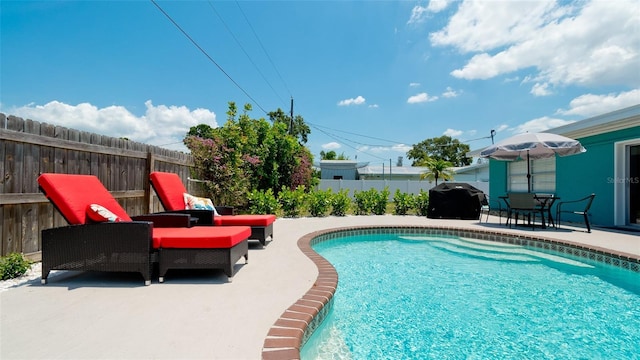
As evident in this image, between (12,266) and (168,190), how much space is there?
202cm

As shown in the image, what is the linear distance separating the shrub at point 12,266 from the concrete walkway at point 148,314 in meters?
0.31

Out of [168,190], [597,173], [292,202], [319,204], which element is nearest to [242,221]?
[168,190]

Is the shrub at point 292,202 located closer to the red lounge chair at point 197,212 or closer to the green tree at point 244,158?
the green tree at point 244,158

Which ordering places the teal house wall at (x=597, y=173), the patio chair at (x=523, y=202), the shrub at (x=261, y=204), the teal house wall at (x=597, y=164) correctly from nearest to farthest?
1. the patio chair at (x=523, y=202)
2. the teal house wall at (x=597, y=164)
3. the teal house wall at (x=597, y=173)
4. the shrub at (x=261, y=204)

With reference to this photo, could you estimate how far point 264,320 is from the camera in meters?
2.22

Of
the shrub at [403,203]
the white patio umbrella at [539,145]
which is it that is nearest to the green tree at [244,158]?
the shrub at [403,203]

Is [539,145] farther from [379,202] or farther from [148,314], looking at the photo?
[148,314]

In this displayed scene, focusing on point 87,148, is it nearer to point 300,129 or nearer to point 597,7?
point 597,7

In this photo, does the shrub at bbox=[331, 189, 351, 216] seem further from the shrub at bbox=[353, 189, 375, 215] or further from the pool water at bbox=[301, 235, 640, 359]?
the pool water at bbox=[301, 235, 640, 359]

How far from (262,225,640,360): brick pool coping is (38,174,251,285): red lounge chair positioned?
1037 mm

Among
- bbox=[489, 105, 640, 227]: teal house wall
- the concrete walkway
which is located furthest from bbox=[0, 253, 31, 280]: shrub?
bbox=[489, 105, 640, 227]: teal house wall

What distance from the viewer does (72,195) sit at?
322 cm

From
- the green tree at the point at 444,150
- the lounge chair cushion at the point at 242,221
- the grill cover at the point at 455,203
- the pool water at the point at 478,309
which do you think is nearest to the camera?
the pool water at the point at 478,309

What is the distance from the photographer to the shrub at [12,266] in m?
3.19
